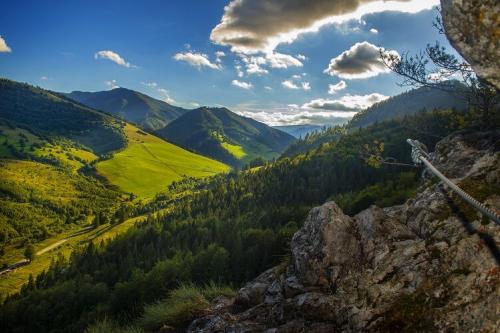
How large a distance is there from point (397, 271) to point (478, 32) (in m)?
6.92

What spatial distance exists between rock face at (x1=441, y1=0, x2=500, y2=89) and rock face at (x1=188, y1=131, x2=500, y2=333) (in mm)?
4248

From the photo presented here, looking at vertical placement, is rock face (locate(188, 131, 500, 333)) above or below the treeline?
above

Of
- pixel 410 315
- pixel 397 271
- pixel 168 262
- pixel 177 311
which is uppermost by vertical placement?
pixel 397 271

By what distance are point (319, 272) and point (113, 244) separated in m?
202

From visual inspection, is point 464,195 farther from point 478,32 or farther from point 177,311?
point 177,311

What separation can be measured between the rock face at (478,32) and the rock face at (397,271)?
425cm

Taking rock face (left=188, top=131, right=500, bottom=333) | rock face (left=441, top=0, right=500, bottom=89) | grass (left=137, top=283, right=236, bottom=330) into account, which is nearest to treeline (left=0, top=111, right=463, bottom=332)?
rock face (left=188, top=131, right=500, bottom=333)

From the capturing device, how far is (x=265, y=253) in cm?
10588

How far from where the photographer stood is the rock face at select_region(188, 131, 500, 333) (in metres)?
9.35

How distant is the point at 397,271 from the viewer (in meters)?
11.5

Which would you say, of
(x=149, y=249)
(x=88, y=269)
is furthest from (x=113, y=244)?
(x=149, y=249)

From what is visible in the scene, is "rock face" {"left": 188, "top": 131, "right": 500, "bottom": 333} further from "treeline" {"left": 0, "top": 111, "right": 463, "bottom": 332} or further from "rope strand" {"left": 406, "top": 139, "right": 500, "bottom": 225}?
"treeline" {"left": 0, "top": 111, "right": 463, "bottom": 332}

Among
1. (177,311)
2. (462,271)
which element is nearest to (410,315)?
(462,271)

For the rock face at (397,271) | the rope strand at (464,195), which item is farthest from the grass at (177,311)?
the rope strand at (464,195)
